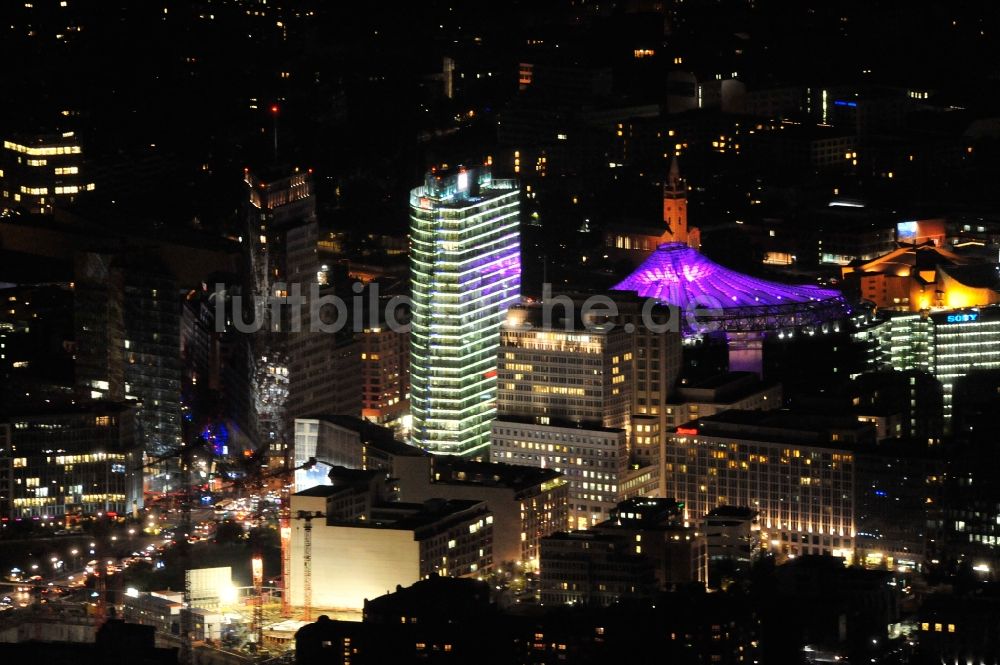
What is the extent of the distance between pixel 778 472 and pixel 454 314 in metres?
7.59

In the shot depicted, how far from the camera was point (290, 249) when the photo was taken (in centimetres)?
6469

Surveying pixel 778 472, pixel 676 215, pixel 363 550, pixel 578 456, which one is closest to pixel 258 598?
pixel 363 550

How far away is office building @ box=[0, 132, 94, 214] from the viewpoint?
80.1m

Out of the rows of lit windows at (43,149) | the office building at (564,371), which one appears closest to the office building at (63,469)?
the office building at (564,371)

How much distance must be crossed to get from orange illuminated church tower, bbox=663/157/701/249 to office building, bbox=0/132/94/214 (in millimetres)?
15714

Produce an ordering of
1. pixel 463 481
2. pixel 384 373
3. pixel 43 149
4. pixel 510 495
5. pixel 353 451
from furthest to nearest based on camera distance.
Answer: pixel 43 149, pixel 384 373, pixel 353 451, pixel 463 481, pixel 510 495

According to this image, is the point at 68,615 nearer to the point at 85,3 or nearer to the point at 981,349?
the point at 981,349

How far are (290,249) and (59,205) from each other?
1570 centimetres

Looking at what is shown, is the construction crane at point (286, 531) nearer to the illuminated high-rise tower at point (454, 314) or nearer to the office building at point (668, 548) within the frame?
the illuminated high-rise tower at point (454, 314)

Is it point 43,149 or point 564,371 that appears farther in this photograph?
point 43,149

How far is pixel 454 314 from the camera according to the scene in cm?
6278

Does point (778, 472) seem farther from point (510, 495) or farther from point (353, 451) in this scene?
point (353, 451)

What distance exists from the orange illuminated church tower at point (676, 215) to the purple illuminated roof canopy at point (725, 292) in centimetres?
183

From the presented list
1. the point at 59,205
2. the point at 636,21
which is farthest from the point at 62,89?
the point at 636,21
